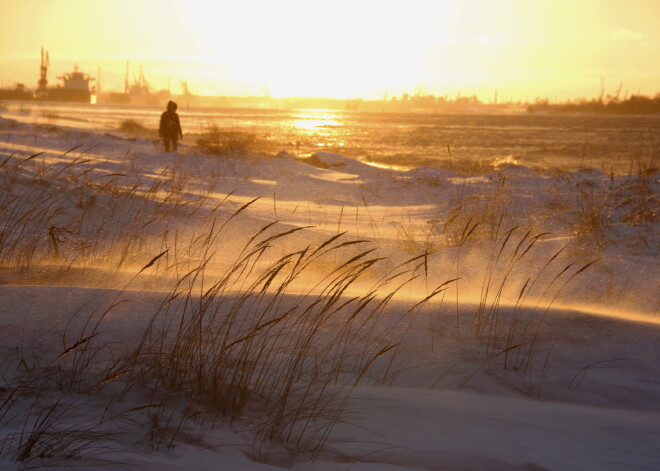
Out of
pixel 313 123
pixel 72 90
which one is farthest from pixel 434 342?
pixel 72 90

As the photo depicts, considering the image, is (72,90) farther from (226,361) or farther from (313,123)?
(226,361)

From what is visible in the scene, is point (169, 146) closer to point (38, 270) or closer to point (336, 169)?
point (336, 169)

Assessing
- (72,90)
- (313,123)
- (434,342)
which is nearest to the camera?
(434,342)

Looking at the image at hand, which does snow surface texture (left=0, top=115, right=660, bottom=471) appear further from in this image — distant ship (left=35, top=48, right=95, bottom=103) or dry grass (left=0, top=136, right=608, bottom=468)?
distant ship (left=35, top=48, right=95, bottom=103)

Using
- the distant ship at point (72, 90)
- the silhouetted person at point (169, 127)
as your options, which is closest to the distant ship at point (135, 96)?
the distant ship at point (72, 90)

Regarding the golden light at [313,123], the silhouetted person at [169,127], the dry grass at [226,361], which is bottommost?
the dry grass at [226,361]

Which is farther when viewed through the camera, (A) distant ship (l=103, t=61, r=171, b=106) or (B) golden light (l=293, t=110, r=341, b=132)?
(A) distant ship (l=103, t=61, r=171, b=106)

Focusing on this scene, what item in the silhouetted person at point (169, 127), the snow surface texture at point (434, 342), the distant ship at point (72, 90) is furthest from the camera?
the distant ship at point (72, 90)

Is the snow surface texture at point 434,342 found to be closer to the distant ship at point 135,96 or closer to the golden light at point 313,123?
the golden light at point 313,123

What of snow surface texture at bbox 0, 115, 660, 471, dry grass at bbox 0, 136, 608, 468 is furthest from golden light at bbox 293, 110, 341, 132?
dry grass at bbox 0, 136, 608, 468

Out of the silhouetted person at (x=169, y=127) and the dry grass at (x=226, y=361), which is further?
the silhouetted person at (x=169, y=127)

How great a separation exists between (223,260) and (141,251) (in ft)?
2.28

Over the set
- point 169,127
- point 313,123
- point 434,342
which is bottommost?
point 434,342

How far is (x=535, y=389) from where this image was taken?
9.98ft
